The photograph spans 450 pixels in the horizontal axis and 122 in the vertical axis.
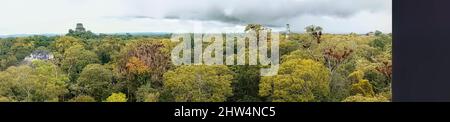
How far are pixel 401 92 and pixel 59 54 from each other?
123 cm

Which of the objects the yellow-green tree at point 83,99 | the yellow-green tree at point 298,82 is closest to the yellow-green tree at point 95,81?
the yellow-green tree at point 83,99

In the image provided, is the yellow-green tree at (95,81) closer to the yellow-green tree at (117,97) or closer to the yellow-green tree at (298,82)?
the yellow-green tree at (117,97)

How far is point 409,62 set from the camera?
69.0 inches

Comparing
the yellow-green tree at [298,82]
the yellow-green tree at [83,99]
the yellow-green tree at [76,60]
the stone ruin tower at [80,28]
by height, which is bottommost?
the yellow-green tree at [83,99]

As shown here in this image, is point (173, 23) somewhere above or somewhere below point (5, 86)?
above

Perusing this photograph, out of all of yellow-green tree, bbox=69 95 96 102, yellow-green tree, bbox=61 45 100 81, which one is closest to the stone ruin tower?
yellow-green tree, bbox=61 45 100 81

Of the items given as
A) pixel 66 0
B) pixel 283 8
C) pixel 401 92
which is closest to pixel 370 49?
pixel 401 92

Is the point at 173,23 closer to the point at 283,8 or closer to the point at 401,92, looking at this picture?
the point at 283,8

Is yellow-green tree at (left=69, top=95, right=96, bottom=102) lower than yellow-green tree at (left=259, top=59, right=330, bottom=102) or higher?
lower

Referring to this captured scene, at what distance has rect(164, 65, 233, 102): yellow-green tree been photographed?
1.92m

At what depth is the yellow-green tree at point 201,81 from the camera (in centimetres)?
192

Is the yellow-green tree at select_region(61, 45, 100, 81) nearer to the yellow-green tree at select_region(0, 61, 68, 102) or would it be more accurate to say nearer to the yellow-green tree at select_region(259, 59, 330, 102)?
the yellow-green tree at select_region(0, 61, 68, 102)

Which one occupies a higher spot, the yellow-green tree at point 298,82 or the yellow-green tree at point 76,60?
the yellow-green tree at point 76,60
